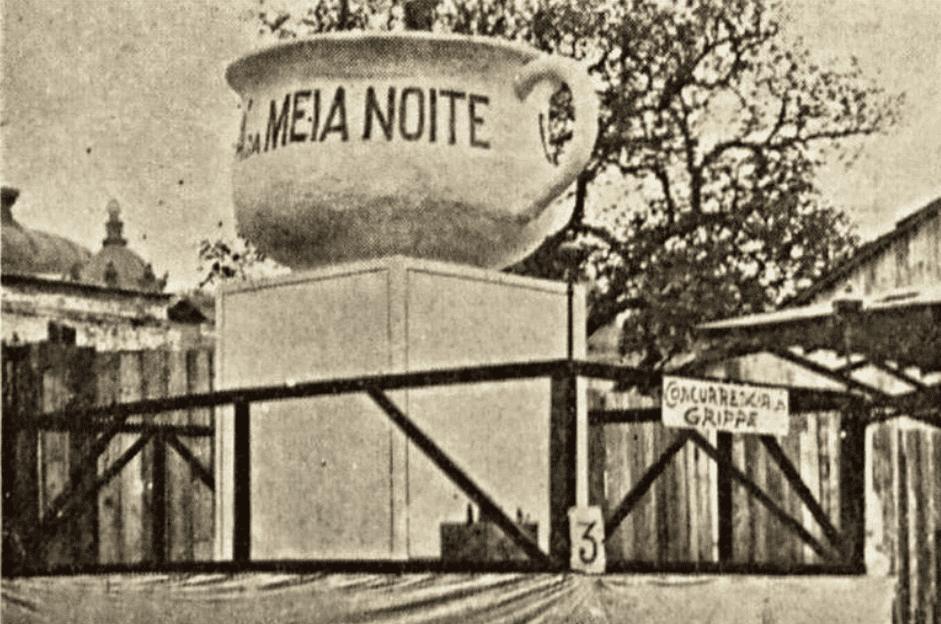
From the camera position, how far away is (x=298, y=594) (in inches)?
268

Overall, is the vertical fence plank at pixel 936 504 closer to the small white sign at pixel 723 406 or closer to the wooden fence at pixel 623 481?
the wooden fence at pixel 623 481

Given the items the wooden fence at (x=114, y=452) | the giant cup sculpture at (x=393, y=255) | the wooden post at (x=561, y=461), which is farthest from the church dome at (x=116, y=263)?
the wooden post at (x=561, y=461)

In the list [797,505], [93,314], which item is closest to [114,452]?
[797,505]

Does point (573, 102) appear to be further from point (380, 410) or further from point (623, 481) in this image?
point (623, 481)

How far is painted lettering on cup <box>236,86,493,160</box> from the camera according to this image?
7.42 m

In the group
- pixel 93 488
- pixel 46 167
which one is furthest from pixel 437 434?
pixel 46 167

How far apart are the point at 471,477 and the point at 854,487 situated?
1.46 metres

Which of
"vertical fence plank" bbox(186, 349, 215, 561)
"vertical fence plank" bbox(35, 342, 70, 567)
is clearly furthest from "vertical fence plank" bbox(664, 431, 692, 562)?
"vertical fence plank" bbox(35, 342, 70, 567)

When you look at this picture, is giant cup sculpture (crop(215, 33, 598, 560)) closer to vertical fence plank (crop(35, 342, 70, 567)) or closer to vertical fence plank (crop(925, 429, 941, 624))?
vertical fence plank (crop(35, 342, 70, 567))

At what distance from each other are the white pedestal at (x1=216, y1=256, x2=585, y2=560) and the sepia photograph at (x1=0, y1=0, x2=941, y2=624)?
1 centimetres

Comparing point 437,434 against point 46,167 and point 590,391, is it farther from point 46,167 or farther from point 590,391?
point 46,167

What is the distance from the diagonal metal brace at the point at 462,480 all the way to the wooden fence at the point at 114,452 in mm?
4448

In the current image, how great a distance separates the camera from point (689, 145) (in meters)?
24.1

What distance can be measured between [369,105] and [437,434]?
1.18 m
